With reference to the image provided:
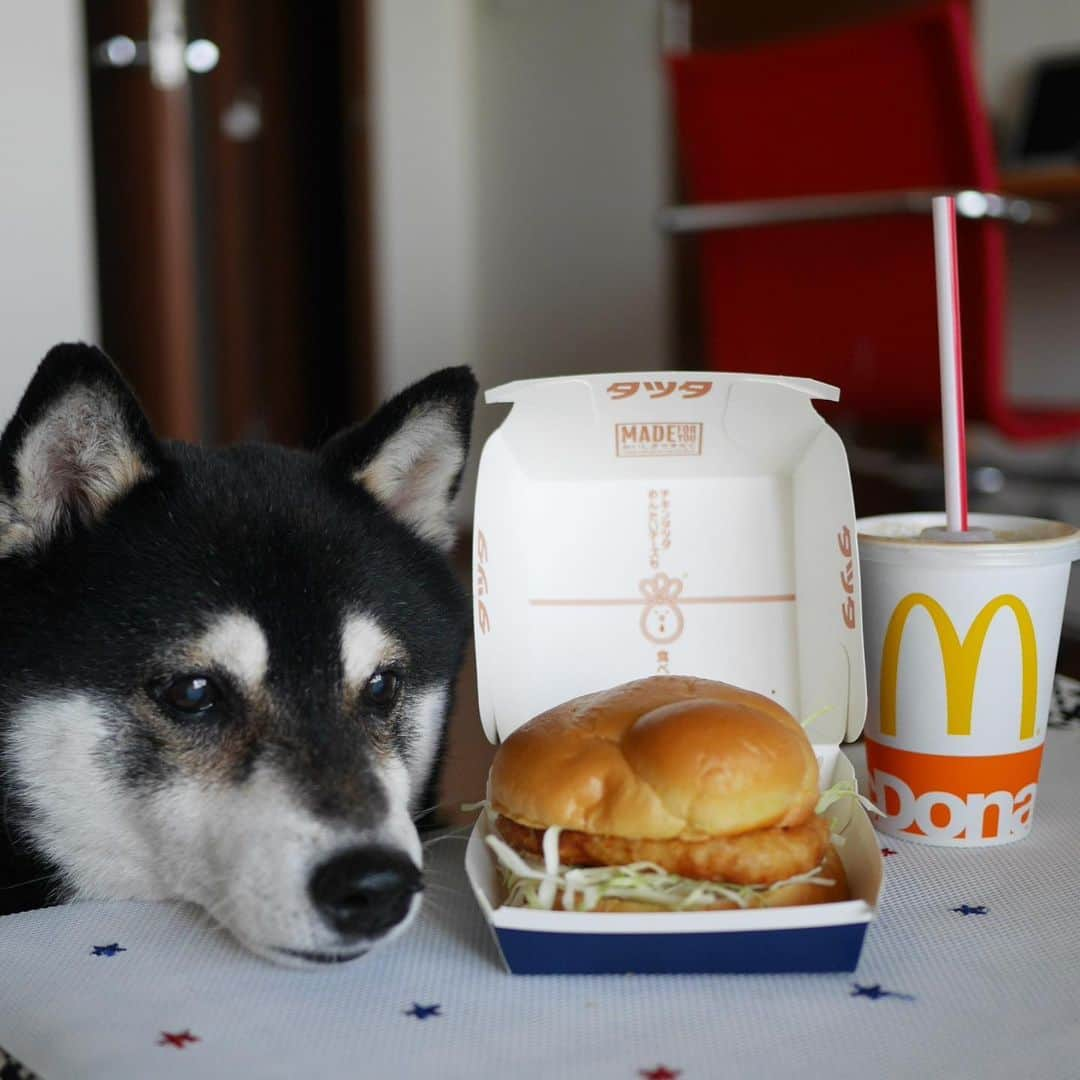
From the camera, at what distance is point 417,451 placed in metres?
1.02

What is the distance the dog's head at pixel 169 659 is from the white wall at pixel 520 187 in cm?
359

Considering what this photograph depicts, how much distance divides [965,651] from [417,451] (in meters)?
0.46

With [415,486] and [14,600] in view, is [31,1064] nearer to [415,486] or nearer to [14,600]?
[14,600]

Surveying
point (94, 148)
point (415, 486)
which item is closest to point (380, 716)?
point (415, 486)

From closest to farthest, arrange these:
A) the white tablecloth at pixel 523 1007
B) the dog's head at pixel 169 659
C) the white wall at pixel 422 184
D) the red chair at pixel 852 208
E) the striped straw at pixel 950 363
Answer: the white tablecloth at pixel 523 1007, the dog's head at pixel 169 659, the striped straw at pixel 950 363, the red chair at pixel 852 208, the white wall at pixel 422 184

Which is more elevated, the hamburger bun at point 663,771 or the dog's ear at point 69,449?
the dog's ear at point 69,449

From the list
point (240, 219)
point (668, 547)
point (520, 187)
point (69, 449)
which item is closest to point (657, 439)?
point (668, 547)

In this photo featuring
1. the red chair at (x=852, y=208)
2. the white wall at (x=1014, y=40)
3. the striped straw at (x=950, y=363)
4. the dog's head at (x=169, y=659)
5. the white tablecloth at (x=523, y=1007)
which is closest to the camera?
the white tablecloth at (x=523, y=1007)

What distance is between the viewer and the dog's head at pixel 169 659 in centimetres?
80

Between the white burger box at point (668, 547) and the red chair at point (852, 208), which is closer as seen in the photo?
the white burger box at point (668, 547)

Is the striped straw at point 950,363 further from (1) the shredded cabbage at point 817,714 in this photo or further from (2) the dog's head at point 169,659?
(2) the dog's head at point 169,659

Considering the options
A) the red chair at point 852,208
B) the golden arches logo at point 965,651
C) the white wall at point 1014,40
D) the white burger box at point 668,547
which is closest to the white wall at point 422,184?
the red chair at point 852,208

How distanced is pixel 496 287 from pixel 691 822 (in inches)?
168

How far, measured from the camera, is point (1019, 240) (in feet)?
13.7
